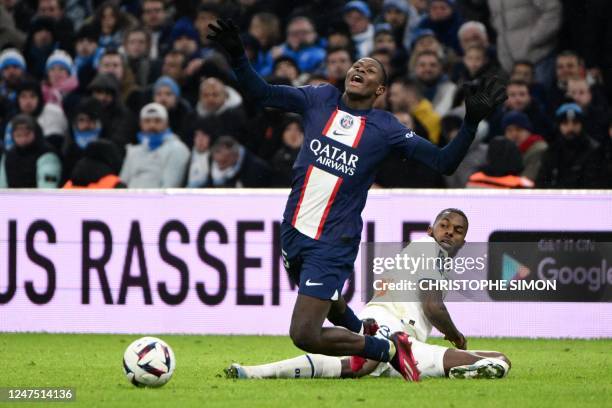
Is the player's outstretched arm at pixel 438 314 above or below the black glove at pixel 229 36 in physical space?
below

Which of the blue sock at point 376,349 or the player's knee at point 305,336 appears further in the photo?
the blue sock at point 376,349

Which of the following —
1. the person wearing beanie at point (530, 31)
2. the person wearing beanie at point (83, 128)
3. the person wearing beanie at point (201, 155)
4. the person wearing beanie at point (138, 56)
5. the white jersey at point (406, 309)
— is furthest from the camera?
the person wearing beanie at point (138, 56)

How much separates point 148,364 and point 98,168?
6474 millimetres

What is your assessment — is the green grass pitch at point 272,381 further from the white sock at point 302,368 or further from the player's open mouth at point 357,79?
the player's open mouth at point 357,79

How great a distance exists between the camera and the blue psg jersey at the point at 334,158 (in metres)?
9.09

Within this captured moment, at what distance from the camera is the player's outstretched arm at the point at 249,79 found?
8.72 metres

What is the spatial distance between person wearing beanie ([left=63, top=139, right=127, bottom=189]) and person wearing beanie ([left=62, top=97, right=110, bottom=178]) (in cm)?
49

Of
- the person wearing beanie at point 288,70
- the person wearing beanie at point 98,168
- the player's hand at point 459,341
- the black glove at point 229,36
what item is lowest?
the player's hand at point 459,341

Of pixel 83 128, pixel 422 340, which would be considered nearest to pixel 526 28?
pixel 83 128

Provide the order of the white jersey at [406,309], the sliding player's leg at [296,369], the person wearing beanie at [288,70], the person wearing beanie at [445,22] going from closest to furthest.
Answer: the sliding player's leg at [296,369] < the white jersey at [406,309] < the person wearing beanie at [288,70] < the person wearing beanie at [445,22]

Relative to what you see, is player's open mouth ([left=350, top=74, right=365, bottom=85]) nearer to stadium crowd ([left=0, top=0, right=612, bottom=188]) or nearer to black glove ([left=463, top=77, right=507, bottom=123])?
black glove ([left=463, top=77, right=507, bottom=123])

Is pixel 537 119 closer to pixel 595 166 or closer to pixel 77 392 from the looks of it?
pixel 595 166

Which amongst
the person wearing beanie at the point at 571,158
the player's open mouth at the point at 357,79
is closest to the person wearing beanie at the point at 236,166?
the person wearing beanie at the point at 571,158

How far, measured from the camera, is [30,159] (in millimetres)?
15844
